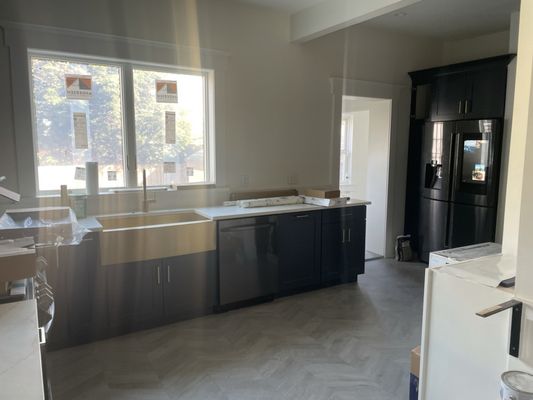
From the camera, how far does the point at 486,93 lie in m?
4.33

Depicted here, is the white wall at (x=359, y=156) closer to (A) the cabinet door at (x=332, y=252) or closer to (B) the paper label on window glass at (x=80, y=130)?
(A) the cabinet door at (x=332, y=252)

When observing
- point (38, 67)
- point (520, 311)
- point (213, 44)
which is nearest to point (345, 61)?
point (213, 44)

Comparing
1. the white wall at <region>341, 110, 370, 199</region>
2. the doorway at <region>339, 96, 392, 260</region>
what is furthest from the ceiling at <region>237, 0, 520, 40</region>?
the white wall at <region>341, 110, 370, 199</region>

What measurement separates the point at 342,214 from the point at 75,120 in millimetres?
2688

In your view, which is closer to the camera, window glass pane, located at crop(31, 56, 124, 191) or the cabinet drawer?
window glass pane, located at crop(31, 56, 124, 191)

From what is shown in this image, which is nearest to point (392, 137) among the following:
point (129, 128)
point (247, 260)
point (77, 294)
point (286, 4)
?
point (286, 4)

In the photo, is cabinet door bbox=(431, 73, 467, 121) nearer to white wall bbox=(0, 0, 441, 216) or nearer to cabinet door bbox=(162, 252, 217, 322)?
white wall bbox=(0, 0, 441, 216)

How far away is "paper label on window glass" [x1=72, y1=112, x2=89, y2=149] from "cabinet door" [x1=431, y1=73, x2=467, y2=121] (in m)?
3.92

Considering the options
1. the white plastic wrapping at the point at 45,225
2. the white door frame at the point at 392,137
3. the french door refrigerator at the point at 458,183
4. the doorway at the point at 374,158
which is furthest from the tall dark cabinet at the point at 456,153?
the white plastic wrapping at the point at 45,225

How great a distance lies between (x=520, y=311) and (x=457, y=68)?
4029 millimetres

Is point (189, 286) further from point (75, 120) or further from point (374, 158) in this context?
point (374, 158)

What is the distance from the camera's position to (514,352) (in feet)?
4.33

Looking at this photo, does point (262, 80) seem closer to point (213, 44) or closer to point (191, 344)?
point (213, 44)

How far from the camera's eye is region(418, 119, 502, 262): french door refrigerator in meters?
4.27
